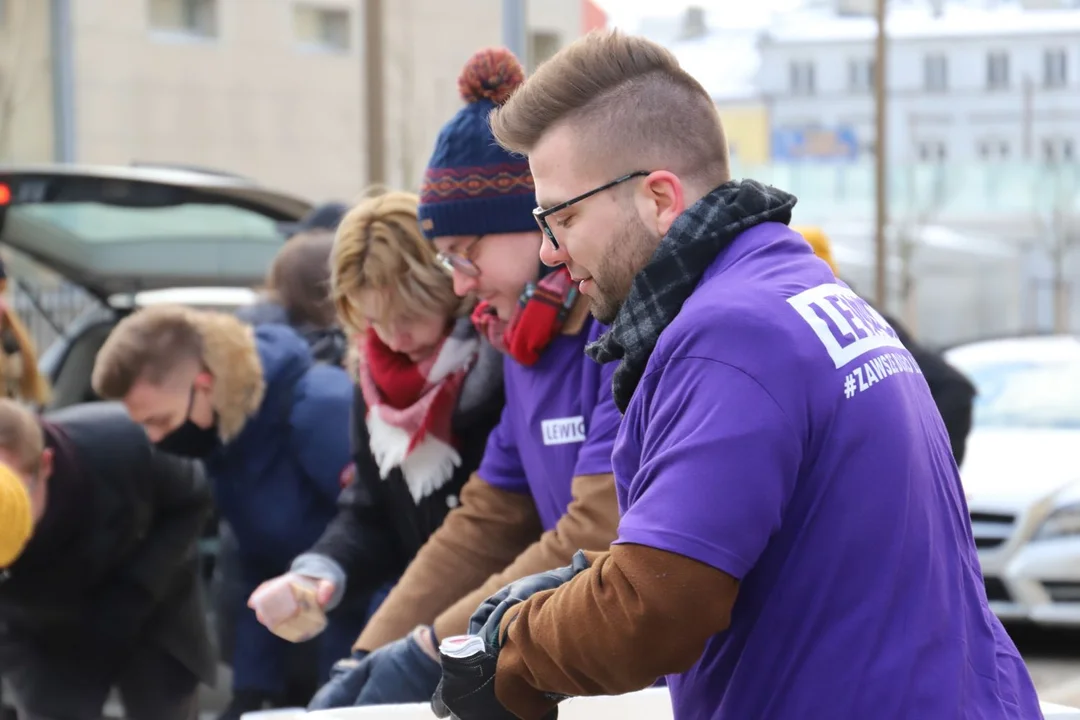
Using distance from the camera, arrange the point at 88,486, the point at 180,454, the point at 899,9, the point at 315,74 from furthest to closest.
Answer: the point at 899,9 → the point at 315,74 → the point at 180,454 → the point at 88,486

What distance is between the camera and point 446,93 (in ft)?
65.9

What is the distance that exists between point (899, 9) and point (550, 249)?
55.9 meters

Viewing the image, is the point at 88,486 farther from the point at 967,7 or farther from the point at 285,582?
the point at 967,7

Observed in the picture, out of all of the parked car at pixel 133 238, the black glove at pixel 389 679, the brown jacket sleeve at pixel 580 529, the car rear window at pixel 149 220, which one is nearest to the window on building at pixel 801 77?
the parked car at pixel 133 238

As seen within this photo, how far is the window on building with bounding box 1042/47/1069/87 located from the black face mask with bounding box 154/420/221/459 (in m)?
48.8

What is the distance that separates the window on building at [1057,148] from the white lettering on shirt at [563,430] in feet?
149

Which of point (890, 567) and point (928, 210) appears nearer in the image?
point (890, 567)

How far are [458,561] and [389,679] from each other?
32cm

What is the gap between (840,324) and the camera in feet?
5.16

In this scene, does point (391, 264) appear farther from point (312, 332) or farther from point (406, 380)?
point (312, 332)

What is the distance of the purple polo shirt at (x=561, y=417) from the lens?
94.0 inches

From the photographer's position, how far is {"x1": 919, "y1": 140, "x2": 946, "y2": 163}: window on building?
49.0 m

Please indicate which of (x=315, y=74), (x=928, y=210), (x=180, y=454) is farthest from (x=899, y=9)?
(x=180, y=454)

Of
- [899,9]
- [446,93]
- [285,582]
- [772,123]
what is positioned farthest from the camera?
[899,9]
